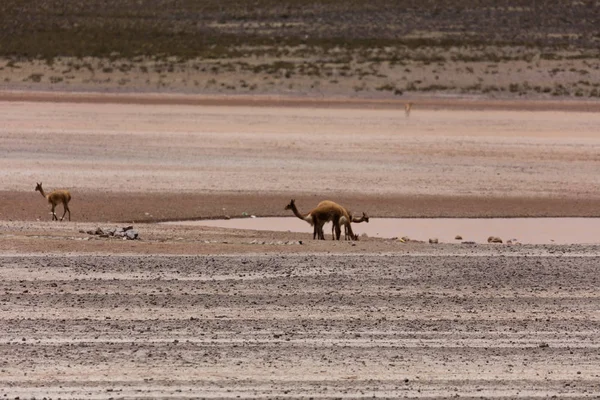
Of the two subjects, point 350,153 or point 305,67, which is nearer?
point 350,153

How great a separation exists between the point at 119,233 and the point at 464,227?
628cm

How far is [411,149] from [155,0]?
40.3m

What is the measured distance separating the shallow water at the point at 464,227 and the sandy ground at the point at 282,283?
582 millimetres

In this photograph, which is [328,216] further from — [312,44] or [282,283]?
[312,44]

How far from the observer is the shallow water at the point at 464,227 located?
61.6ft

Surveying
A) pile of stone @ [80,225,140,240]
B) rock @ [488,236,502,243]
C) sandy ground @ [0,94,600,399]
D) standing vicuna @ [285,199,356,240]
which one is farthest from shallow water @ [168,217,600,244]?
pile of stone @ [80,225,140,240]

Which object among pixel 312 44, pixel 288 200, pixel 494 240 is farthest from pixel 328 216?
pixel 312 44

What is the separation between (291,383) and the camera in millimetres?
8930

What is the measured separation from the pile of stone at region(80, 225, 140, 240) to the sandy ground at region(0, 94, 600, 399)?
31 centimetres

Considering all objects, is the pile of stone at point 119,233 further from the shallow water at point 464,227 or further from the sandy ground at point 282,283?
the shallow water at point 464,227

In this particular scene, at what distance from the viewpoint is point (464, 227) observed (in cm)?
2000

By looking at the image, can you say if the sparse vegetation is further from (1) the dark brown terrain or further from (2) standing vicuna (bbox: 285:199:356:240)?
(2) standing vicuna (bbox: 285:199:356:240)

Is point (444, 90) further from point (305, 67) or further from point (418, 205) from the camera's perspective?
point (418, 205)

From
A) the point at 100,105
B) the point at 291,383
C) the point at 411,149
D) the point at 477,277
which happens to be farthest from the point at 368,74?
the point at 291,383
